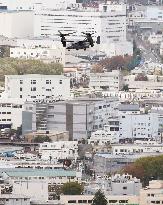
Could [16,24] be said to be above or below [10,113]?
above

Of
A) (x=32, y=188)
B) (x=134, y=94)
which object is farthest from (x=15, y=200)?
(x=134, y=94)

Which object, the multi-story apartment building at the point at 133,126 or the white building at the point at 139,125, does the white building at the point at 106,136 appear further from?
the white building at the point at 139,125

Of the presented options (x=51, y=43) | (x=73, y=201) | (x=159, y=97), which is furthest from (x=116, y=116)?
(x=51, y=43)

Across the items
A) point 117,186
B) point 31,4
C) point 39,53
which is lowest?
point 117,186

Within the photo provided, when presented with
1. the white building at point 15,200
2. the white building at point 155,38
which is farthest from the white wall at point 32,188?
the white building at point 155,38

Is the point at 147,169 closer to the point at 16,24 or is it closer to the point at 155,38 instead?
the point at 16,24

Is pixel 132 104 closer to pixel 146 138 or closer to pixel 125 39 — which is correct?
pixel 146 138

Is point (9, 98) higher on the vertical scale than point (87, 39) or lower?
lower
